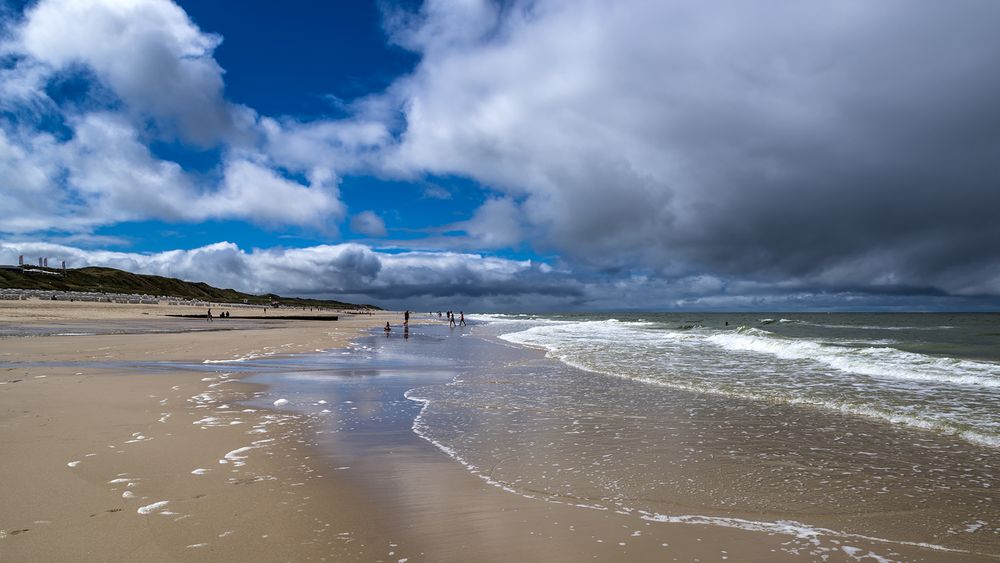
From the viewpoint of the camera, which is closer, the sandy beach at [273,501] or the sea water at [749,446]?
the sandy beach at [273,501]

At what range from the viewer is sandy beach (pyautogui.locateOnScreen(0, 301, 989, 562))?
Answer: 15.2 ft

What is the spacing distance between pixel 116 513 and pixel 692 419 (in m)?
9.43

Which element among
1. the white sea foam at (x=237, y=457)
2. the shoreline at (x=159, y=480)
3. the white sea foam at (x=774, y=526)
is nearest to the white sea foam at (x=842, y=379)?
the white sea foam at (x=774, y=526)

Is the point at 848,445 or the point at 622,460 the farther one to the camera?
the point at 848,445

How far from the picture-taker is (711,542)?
195 inches

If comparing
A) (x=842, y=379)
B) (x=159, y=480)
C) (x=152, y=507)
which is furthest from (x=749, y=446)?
(x=842, y=379)

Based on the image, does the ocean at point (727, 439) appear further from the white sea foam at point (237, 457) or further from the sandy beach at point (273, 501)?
the white sea foam at point (237, 457)

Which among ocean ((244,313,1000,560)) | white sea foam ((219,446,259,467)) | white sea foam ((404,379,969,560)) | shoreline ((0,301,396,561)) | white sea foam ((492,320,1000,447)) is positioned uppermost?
shoreline ((0,301,396,561))

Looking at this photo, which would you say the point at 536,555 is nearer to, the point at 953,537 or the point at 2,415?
the point at 953,537

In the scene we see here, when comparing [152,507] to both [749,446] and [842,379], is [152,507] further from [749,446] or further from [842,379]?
[842,379]

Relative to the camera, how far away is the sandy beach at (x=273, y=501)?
15.2ft

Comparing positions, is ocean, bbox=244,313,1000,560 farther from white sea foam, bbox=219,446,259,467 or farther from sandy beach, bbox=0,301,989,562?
white sea foam, bbox=219,446,259,467

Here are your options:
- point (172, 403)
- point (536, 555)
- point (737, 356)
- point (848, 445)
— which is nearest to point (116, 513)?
point (536, 555)

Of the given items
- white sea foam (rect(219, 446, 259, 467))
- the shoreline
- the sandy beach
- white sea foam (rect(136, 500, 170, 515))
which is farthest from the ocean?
white sea foam (rect(136, 500, 170, 515))
